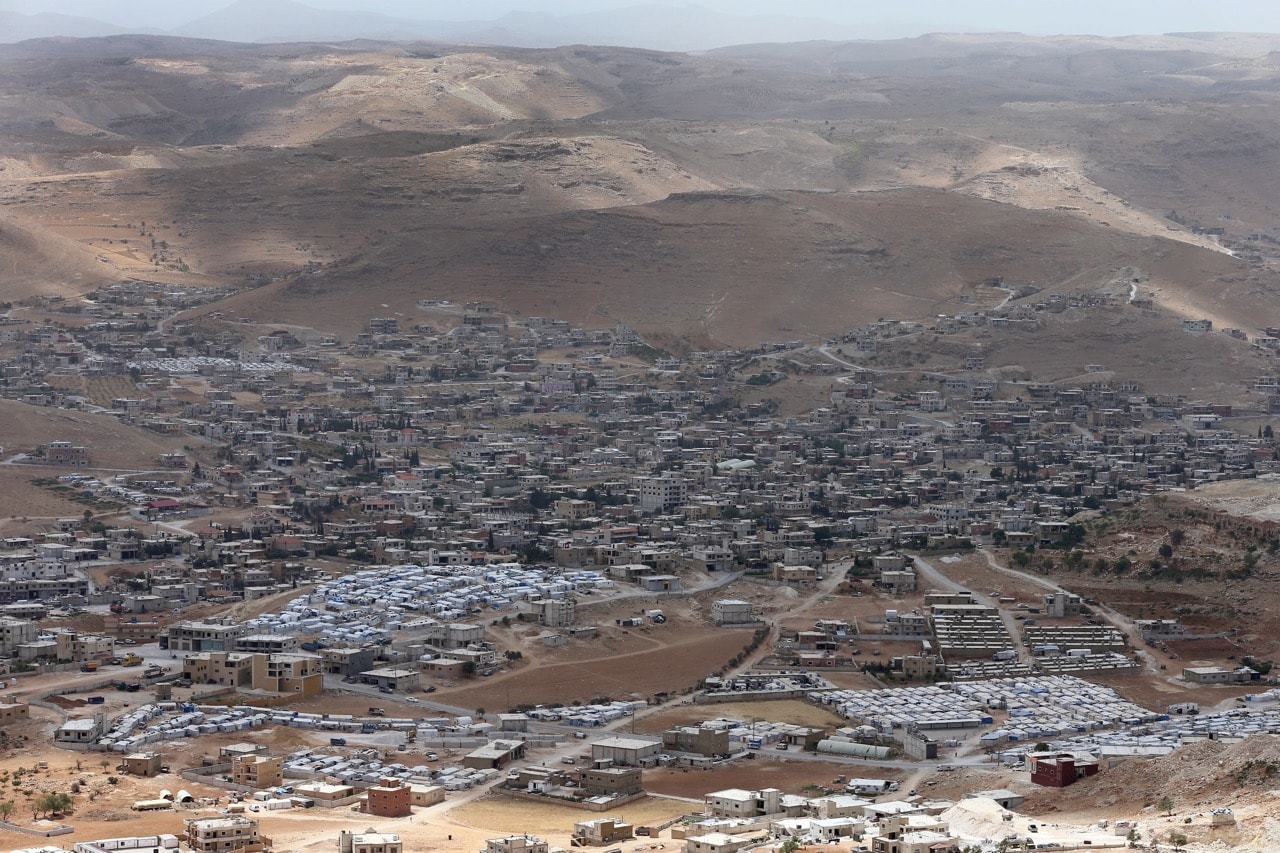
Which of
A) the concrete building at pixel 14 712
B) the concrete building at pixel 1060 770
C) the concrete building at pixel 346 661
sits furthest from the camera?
the concrete building at pixel 346 661

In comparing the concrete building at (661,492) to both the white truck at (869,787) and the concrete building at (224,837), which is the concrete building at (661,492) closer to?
the white truck at (869,787)

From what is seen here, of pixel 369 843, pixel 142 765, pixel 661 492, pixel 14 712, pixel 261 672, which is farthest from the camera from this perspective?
pixel 661 492

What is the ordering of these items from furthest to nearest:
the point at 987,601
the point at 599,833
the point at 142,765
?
the point at 987,601 < the point at 142,765 < the point at 599,833

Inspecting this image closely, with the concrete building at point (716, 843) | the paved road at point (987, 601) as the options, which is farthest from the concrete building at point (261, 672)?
the concrete building at point (716, 843)

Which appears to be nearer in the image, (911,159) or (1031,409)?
(1031,409)

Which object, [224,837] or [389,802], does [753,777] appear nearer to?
[389,802]

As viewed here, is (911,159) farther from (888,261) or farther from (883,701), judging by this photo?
(883,701)

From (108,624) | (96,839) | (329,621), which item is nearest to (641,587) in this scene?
(329,621)

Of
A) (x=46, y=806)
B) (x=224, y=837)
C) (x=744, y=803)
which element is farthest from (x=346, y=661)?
(x=224, y=837)
